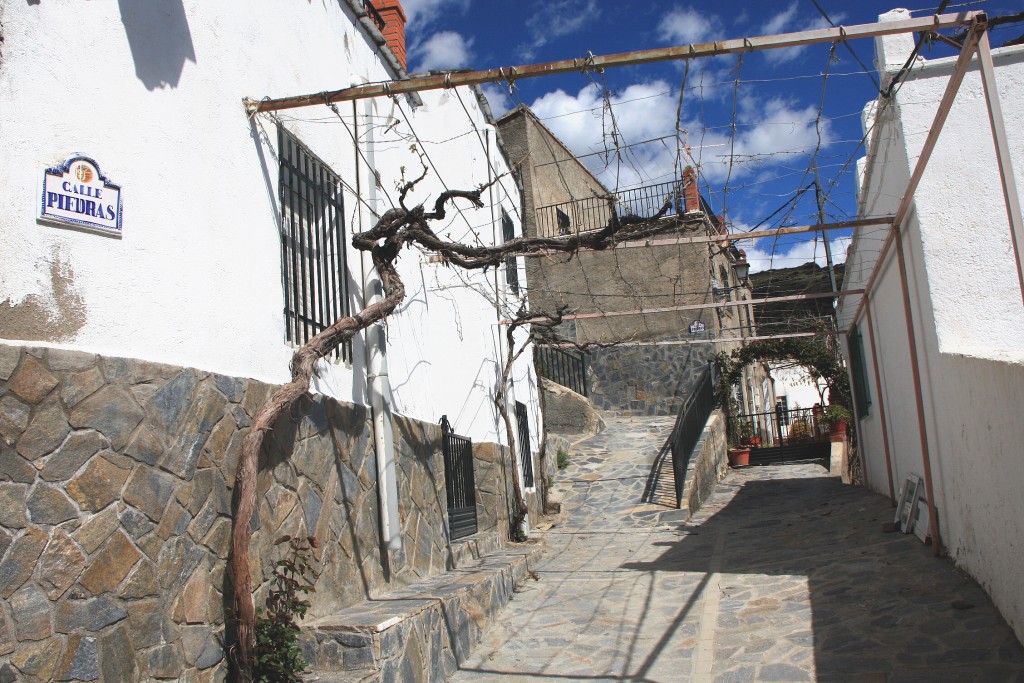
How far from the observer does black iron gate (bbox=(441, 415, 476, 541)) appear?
9188 mm

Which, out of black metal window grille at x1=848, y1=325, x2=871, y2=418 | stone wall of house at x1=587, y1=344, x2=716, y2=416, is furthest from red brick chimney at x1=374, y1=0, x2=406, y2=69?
stone wall of house at x1=587, y1=344, x2=716, y2=416

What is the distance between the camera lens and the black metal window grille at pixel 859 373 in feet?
41.7

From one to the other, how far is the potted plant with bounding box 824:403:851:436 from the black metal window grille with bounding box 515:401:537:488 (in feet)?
26.6

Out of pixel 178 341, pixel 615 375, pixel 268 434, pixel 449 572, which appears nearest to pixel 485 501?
pixel 449 572

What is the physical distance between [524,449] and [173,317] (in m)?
8.94

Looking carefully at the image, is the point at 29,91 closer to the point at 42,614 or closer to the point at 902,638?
the point at 42,614

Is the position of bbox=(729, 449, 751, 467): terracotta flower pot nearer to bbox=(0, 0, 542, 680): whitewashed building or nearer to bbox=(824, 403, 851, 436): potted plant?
bbox=(824, 403, 851, 436): potted plant

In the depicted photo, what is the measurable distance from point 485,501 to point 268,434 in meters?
5.58

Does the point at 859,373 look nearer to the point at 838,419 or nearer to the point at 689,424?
the point at 689,424

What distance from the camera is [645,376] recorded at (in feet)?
68.4

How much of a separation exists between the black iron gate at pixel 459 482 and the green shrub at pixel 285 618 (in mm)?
3642

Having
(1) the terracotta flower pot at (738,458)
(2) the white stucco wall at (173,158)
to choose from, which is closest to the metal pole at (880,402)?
(2) the white stucco wall at (173,158)

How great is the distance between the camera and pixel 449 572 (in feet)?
27.3

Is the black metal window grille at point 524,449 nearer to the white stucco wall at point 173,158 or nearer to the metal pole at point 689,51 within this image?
the white stucco wall at point 173,158
